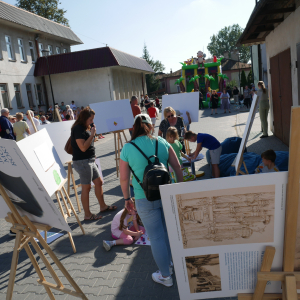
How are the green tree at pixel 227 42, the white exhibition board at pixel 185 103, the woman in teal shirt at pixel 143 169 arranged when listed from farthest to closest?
the green tree at pixel 227 42 < the white exhibition board at pixel 185 103 < the woman in teal shirt at pixel 143 169

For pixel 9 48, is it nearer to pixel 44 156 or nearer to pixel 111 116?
pixel 111 116

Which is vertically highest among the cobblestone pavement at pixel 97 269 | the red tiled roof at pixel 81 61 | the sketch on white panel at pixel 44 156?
the red tiled roof at pixel 81 61

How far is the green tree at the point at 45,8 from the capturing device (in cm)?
3644

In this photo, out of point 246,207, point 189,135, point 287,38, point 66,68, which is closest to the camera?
point 246,207

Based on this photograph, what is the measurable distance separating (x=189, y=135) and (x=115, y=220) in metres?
2.33

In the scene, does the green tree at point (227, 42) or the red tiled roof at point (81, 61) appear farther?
the green tree at point (227, 42)

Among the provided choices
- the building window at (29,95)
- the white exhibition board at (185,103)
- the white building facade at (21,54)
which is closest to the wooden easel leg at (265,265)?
the white exhibition board at (185,103)

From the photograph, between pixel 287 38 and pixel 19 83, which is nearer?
pixel 287 38

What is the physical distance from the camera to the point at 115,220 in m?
4.64

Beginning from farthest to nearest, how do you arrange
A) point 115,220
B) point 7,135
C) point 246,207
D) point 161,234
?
point 7,135, point 115,220, point 161,234, point 246,207

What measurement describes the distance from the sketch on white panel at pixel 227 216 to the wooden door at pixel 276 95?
8.59 meters

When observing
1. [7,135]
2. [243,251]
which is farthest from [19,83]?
[243,251]

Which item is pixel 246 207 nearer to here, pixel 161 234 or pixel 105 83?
pixel 161 234

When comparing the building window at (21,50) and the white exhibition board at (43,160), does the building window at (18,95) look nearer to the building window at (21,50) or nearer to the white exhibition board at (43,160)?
the building window at (21,50)
